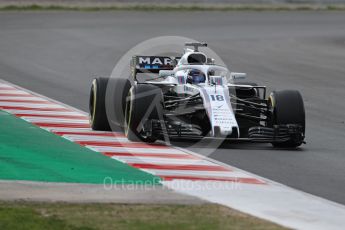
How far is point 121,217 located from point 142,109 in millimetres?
4959

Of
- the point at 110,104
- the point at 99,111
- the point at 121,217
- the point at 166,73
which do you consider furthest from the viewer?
the point at 166,73

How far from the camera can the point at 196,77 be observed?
50.7ft

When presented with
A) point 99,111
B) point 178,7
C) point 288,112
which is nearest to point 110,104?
point 99,111

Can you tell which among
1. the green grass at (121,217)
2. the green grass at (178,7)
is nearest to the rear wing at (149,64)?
the green grass at (121,217)

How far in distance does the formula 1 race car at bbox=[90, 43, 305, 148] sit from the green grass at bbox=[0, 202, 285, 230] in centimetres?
413

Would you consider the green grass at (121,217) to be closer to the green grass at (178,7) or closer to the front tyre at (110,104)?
the front tyre at (110,104)

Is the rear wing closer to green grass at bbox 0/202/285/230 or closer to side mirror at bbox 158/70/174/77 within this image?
side mirror at bbox 158/70/174/77

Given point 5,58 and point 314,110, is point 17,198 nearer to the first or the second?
point 314,110

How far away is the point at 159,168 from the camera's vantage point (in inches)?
495

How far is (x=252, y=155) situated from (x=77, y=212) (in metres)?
4.70

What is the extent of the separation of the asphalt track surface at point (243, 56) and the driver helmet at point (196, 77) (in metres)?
1.15

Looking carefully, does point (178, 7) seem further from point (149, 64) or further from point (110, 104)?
point (110, 104)

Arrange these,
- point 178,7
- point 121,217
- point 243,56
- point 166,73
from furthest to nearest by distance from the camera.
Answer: point 178,7, point 243,56, point 166,73, point 121,217

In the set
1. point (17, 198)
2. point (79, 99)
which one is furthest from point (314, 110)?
point (17, 198)
